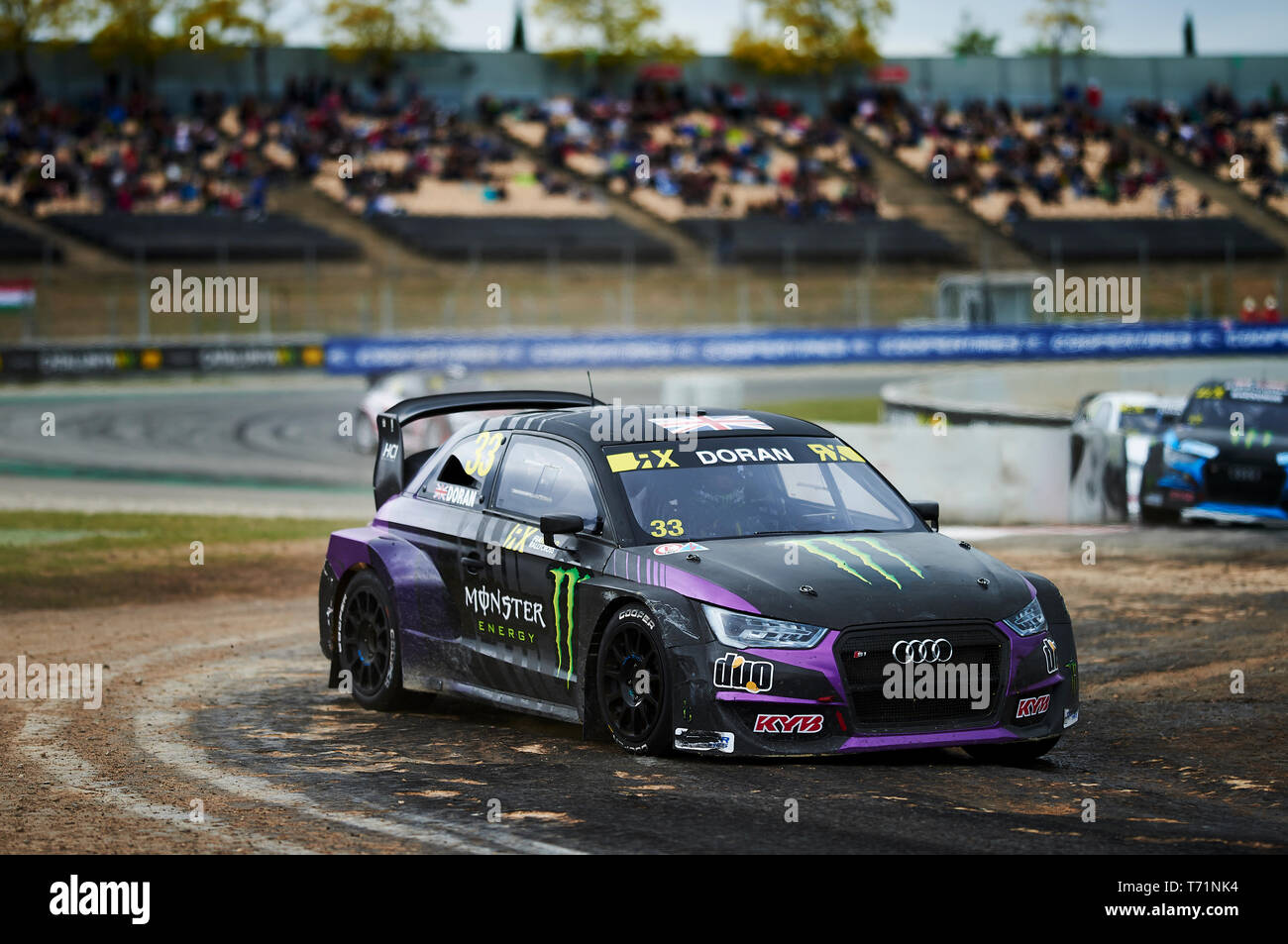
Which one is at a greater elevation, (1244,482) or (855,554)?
(855,554)

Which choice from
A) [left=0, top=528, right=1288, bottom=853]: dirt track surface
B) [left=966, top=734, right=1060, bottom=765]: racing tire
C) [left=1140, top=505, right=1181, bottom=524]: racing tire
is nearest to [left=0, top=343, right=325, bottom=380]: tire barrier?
[left=1140, top=505, right=1181, bottom=524]: racing tire

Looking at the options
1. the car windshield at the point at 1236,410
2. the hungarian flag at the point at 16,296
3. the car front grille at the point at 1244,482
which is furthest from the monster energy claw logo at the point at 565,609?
the hungarian flag at the point at 16,296

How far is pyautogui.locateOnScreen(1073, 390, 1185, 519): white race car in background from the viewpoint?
64.1ft

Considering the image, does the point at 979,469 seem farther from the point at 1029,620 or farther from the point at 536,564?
the point at 1029,620

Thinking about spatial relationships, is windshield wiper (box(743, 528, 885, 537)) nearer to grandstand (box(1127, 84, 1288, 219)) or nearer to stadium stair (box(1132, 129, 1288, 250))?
stadium stair (box(1132, 129, 1288, 250))

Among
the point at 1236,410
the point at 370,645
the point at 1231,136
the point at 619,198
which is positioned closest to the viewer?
the point at 370,645

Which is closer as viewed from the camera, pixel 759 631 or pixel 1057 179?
pixel 759 631

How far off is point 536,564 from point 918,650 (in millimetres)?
1940

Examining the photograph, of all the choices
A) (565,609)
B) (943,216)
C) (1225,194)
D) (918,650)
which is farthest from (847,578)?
(1225,194)

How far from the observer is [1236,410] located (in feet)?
58.1

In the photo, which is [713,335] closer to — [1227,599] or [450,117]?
[450,117]

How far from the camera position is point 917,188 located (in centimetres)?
5700

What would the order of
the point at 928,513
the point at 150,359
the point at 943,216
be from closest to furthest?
the point at 928,513, the point at 150,359, the point at 943,216
